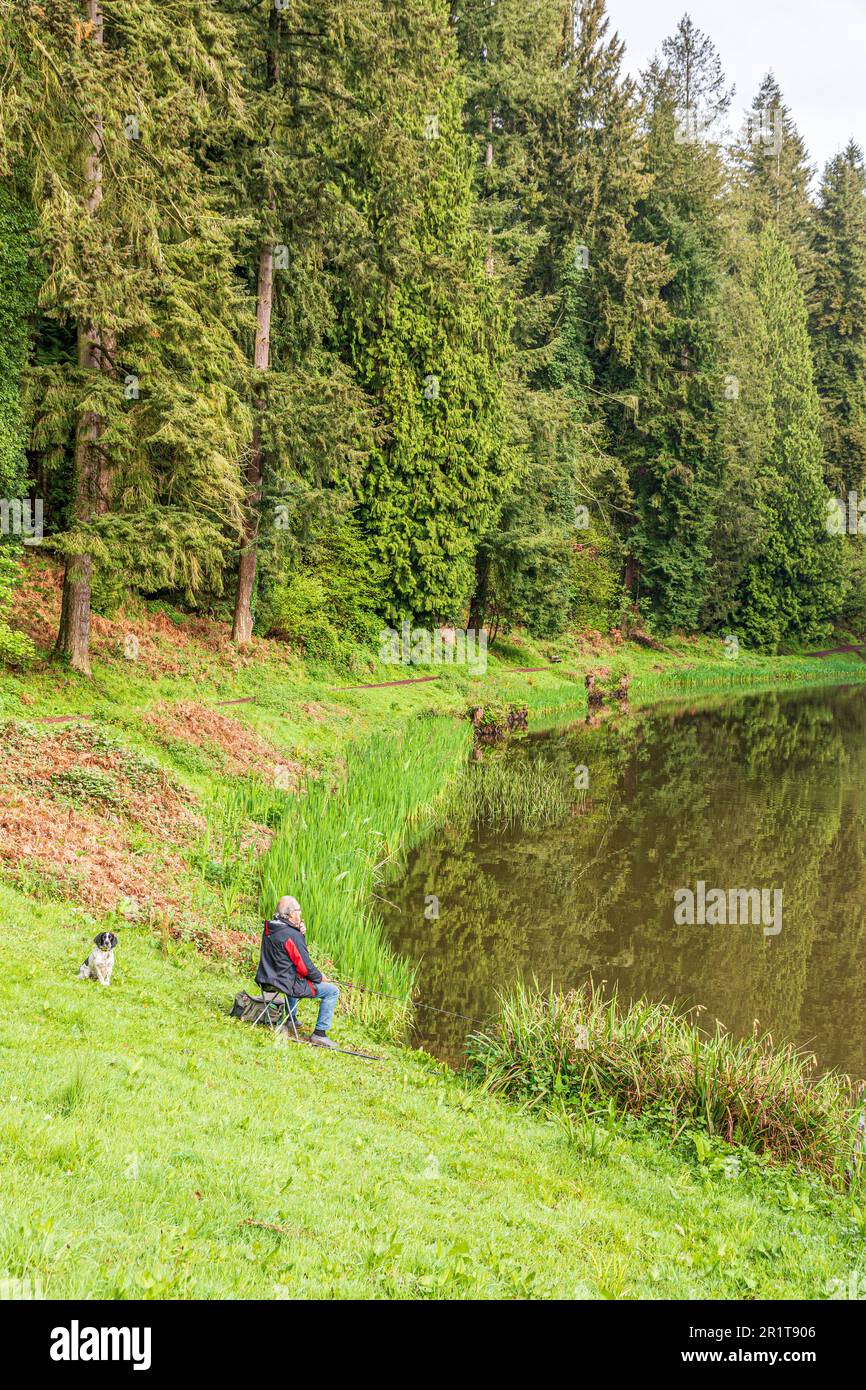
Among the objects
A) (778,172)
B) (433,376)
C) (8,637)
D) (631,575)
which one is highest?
(778,172)

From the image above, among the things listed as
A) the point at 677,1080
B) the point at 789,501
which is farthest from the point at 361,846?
the point at 789,501

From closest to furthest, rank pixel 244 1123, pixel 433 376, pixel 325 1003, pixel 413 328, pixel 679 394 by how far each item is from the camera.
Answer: pixel 244 1123 < pixel 325 1003 < pixel 413 328 < pixel 433 376 < pixel 679 394

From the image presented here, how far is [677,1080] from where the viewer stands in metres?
8.69

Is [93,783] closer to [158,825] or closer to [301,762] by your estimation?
[158,825]

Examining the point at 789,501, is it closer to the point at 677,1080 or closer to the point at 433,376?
the point at 433,376

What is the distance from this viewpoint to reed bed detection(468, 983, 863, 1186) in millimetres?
8125

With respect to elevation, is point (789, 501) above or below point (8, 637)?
above

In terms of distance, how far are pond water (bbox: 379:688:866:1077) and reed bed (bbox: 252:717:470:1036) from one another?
0.55 metres

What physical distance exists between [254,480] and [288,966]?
19.1m

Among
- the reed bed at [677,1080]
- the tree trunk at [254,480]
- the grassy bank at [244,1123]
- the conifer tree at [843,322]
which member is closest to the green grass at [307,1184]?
the grassy bank at [244,1123]

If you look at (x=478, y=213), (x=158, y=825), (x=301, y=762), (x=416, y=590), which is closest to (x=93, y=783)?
(x=158, y=825)

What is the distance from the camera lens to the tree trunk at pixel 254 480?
987 inches

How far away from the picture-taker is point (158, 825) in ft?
45.7
